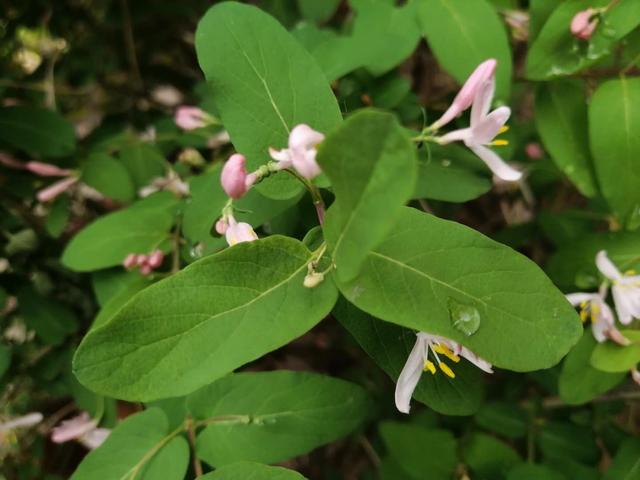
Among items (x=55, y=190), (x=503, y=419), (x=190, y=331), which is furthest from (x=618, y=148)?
(x=55, y=190)

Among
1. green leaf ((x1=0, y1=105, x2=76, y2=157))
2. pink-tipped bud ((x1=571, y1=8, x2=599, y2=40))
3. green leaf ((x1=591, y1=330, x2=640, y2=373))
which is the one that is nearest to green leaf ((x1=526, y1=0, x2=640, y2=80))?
pink-tipped bud ((x1=571, y1=8, x2=599, y2=40))

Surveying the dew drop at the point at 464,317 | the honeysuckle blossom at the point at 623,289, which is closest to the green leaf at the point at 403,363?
the dew drop at the point at 464,317

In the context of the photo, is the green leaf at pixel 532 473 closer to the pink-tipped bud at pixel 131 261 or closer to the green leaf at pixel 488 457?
the green leaf at pixel 488 457

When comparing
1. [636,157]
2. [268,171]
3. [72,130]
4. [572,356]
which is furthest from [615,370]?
[72,130]

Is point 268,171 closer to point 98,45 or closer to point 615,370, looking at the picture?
point 615,370

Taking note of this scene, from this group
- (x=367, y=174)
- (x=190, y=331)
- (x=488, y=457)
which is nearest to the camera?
(x=367, y=174)

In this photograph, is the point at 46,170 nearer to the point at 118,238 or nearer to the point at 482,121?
the point at 118,238

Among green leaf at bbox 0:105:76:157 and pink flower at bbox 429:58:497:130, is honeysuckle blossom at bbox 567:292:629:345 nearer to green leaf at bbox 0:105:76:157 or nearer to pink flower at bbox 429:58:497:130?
A: pink flower at bbox 429:58:497:130
